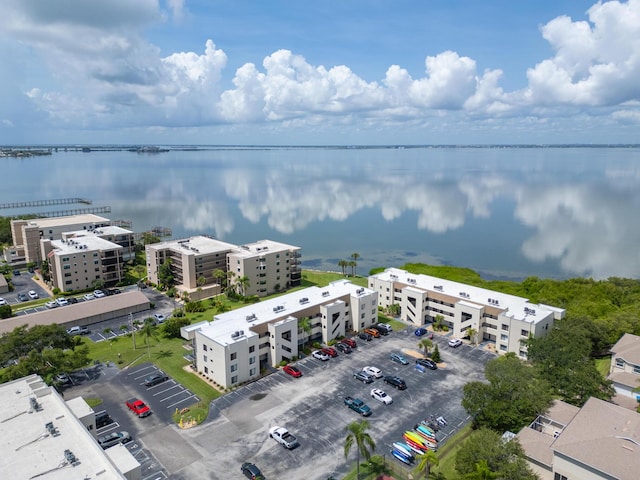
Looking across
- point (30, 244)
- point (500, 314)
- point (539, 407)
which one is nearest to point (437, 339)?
point (500, 314)

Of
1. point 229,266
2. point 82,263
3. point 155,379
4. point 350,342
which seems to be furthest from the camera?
point 82,263

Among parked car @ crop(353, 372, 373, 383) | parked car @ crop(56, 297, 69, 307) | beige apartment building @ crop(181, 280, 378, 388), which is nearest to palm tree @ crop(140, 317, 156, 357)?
beige apartment building @ crop(181, 280, 378, 388)

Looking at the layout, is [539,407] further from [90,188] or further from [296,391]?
[90,188]

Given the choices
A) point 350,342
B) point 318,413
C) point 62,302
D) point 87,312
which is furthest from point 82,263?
point 318,413

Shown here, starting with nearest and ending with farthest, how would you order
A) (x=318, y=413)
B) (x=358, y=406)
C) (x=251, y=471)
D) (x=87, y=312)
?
(x=251, y=471) → (x=318, y=413) → (x=358, y=406) → (x=87, y=312)

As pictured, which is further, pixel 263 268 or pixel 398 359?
pixel 263 268

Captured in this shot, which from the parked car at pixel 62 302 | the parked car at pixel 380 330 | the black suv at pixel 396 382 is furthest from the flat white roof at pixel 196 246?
the black suv at pixel 396 382

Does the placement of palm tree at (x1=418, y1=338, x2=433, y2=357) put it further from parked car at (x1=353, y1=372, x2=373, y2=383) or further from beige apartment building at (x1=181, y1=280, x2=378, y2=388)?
beige apartment building at (x1=181, y1=280, x2=378, y2=388)

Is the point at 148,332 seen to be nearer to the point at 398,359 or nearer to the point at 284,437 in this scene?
the point at 284,437
